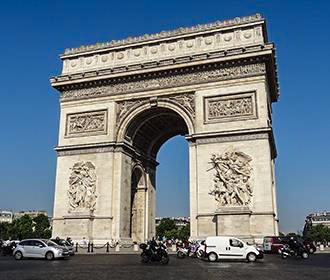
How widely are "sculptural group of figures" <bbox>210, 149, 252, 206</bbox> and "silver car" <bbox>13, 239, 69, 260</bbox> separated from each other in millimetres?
9810

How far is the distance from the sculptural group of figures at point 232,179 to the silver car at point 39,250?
9810 mm

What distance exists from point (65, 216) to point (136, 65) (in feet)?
38.0

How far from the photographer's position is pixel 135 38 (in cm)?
3030

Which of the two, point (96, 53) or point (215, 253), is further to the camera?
point (96, 53)

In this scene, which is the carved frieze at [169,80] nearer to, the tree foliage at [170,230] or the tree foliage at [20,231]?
the tree foliage at [20,231]

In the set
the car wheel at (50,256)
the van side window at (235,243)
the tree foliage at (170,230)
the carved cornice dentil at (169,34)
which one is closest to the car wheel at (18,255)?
the car wheel at (50,256)

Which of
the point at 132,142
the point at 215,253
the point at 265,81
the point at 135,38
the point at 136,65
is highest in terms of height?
the point at 135,38

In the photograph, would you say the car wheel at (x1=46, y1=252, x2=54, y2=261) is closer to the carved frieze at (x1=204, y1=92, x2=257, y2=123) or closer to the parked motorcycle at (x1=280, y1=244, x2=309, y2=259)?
the parked motorcycle at (x1=280, y1=244, x2=309, y2=259)

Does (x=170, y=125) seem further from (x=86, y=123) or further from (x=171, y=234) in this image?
(x=171, y=234)

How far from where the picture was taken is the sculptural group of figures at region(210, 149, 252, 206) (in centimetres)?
2442

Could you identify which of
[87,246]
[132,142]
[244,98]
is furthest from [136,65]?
[87,246]

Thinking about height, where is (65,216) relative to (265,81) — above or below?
below

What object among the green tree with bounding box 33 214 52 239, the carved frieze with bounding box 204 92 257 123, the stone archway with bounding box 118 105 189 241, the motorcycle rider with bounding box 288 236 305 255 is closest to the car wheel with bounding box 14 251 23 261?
the stone archway with bounding box 118 105 189 241

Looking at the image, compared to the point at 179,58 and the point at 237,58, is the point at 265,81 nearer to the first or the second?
the point at 237,58
